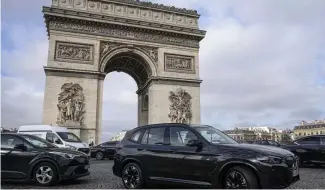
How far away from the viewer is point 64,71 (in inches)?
994

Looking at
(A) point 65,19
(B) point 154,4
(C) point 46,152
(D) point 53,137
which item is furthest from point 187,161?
(B) point 154,4

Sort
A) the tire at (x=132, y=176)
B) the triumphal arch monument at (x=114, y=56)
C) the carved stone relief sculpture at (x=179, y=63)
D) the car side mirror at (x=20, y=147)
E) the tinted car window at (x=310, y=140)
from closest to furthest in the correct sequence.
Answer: the tire at (x=132, y=176), the car side mirror at (x=20, y=147), the tinted car window at (x=310, y=140), the triumphal arch monument at (x=114, y=56), the carved stone relief sculpture at (x=179, y=63)

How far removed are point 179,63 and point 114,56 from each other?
568cm

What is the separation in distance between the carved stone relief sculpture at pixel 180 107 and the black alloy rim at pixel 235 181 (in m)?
21.2

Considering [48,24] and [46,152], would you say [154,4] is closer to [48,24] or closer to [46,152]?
[48,24]

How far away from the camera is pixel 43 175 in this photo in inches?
315

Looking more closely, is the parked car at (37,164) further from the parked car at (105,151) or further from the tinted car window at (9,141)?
the parked car at (105,151)

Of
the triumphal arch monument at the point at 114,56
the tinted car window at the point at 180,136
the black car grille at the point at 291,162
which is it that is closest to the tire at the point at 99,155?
the triumphal arch monument at the point at 114,56

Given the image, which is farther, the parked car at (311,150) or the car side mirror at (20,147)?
the parked car at (311,150)

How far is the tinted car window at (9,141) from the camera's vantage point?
8.34 metres

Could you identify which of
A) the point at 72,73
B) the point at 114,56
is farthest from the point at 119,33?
the point at 72,73

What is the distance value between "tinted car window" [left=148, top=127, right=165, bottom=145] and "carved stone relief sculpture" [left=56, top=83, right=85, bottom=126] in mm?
17980

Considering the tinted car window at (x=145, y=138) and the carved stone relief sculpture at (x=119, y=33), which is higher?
the carved stone relief sculpture at (x=119, y=33)

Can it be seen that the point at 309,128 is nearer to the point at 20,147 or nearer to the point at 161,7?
the point at 161,7
